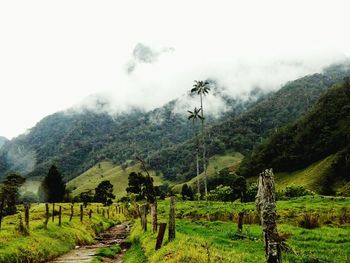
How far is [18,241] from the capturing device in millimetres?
30453

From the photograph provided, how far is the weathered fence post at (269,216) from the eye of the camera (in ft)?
38.7

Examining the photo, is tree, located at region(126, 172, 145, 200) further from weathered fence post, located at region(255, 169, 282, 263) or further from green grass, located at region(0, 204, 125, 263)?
weathered fence post, located at region(255, 169, 282, 263)

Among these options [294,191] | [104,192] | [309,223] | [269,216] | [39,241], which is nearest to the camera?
[269,216]

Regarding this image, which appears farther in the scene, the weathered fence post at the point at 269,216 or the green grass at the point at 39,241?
the green grass at the point at 39,241

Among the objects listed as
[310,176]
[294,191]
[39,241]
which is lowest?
[39,241]

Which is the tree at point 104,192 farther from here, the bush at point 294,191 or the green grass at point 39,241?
the green grass at point 39,241

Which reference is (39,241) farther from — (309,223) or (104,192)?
(104,192)

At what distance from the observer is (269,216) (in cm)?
1208

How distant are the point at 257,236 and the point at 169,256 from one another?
1377 centimetres

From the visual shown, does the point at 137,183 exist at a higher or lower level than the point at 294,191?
higher

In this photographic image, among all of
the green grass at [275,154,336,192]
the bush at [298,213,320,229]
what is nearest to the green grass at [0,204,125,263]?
the bush at [298,213,320,229]

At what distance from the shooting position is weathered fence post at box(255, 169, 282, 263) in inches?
464

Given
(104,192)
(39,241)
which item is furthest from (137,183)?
(39,241)

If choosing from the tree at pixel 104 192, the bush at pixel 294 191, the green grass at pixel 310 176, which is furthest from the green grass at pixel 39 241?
the green grass at pixel 310 176
